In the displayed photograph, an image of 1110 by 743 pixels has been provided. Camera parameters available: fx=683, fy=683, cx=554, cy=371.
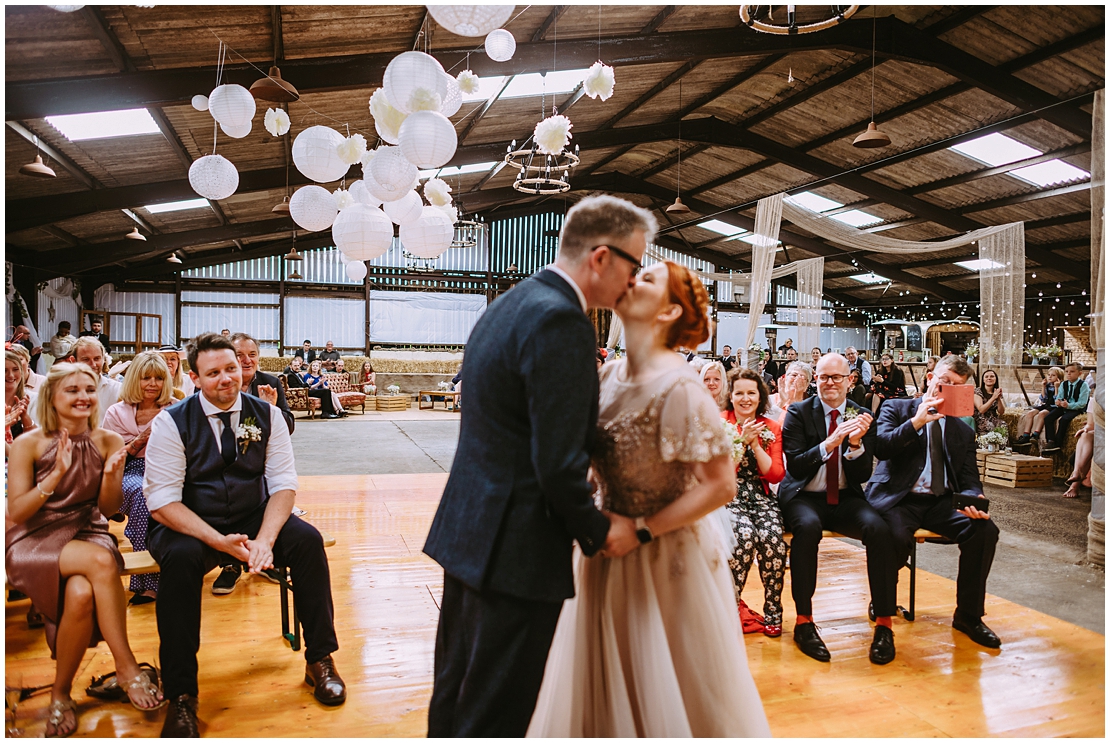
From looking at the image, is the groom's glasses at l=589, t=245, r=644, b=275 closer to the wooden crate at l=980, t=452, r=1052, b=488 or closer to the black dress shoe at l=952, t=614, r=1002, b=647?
the black dress shoe at l=952, t=614, r=1002, b=647

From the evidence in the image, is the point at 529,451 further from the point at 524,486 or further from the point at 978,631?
the point at 978,631

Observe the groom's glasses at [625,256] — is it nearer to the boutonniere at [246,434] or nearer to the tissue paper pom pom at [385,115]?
the boutonniere at [246,434]

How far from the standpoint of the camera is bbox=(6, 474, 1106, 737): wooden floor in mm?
2436

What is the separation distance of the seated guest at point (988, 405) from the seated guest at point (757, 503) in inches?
249

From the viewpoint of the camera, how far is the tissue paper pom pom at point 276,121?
511 cm

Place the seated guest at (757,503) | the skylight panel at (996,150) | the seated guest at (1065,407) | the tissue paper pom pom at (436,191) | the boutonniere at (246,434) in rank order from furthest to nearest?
the skylight panel at (996,150)
the seated guest at (1065,407)
the tissue paper pom pom at (436,191)
the seated guest at (757,503)
the boutonniere at (246,434)

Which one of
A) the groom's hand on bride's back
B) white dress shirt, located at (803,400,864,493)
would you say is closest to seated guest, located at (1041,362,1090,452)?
white dress shirt, located at (803,400,864,493)

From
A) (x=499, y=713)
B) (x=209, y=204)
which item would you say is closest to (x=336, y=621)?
(x=499, y=713)

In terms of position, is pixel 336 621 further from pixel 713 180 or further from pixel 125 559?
pixel 713 180

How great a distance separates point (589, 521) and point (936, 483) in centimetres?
275

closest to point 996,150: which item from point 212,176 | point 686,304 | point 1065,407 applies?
point 1065,407

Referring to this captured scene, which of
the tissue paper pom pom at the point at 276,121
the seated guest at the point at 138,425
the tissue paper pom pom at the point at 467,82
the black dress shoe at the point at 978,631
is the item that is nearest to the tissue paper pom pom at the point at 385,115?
the tissue paper pom pom at the point at 467,82

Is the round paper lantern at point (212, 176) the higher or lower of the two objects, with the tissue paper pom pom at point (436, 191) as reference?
lower

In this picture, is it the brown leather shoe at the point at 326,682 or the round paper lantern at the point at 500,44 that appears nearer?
the brown leather shoe at the point at 326,682
